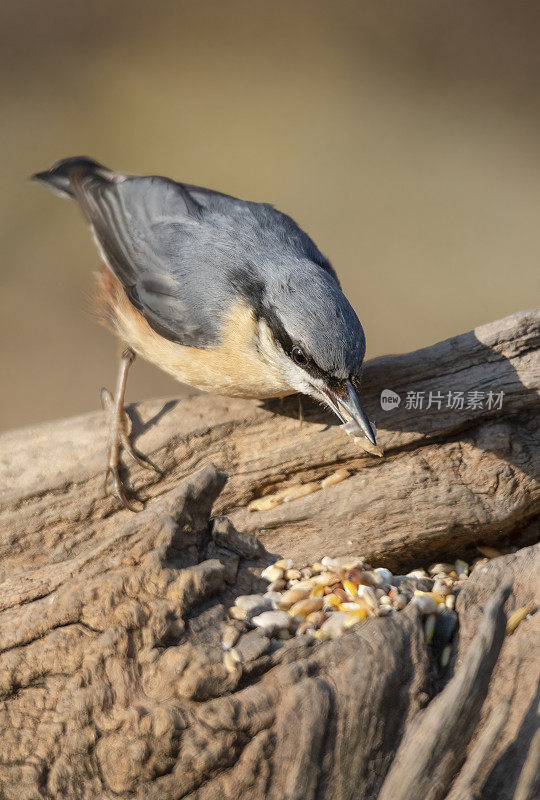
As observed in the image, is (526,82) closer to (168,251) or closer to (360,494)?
(168,251)

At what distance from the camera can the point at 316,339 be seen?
2270 mm

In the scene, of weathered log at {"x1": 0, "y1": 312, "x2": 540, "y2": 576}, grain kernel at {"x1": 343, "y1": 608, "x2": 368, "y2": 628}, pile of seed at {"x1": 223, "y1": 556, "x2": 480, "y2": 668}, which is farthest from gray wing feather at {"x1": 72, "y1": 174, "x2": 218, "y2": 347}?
grain kernel at {"x1": 343, "y1": 608, "x2": 368, "y2": 628}

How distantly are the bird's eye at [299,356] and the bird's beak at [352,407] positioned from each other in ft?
0.36

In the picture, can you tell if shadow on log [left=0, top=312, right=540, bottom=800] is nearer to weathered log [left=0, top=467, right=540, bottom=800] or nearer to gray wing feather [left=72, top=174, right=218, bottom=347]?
weathered log [left=0, top=467, right=540, bottom=800]

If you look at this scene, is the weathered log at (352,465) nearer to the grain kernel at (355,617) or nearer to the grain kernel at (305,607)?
the grain kernel at (305,607)

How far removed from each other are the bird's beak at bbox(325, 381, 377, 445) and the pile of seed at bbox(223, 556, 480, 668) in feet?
1.17

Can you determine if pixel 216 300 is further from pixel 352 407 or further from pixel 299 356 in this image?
pixel 352 407

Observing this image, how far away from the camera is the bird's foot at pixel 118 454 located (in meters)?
2.55

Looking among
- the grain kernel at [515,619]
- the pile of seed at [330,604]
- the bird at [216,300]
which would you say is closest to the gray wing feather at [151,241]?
the bird at [216,300]

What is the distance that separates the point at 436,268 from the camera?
5.61 meters

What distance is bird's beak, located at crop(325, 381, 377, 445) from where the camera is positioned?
2.21m

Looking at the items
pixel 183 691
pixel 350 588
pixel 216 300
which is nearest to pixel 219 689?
pixel 183 691

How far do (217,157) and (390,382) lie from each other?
3599 mm

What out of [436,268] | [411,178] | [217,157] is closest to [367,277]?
[436,268]
